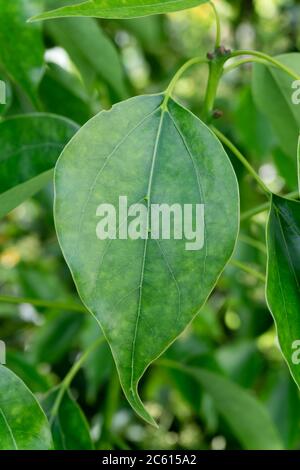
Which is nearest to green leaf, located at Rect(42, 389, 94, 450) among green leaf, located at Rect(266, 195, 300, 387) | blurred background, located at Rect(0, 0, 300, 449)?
blurred background, located at Rect(0, 0, 300, 449)

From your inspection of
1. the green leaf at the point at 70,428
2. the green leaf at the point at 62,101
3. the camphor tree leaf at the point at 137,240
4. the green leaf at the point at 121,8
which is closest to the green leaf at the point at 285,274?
the camphor tree leaf at the point at 137,240

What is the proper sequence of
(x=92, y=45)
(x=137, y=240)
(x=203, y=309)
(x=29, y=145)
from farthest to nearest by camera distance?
(x=203, y=309), (x=92, y=45), (x=29, y=145), (x=137, y=240)

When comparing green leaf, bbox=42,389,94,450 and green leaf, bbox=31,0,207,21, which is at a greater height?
green leaf, bbox=31,0,207,21

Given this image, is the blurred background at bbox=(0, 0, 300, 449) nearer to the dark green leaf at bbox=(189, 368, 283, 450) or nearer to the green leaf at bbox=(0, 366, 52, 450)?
the dark green leaf at bbox=(189, 368, 283, 450)

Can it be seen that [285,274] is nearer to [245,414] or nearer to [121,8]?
[121,8]

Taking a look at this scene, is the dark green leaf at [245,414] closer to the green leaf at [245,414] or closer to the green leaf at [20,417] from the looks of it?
the green leaf at [245,414]

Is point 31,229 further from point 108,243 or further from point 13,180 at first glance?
point 108,243

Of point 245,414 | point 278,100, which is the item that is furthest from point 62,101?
point 245,414

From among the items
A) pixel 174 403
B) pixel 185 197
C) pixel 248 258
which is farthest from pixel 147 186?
pixel 174 403
